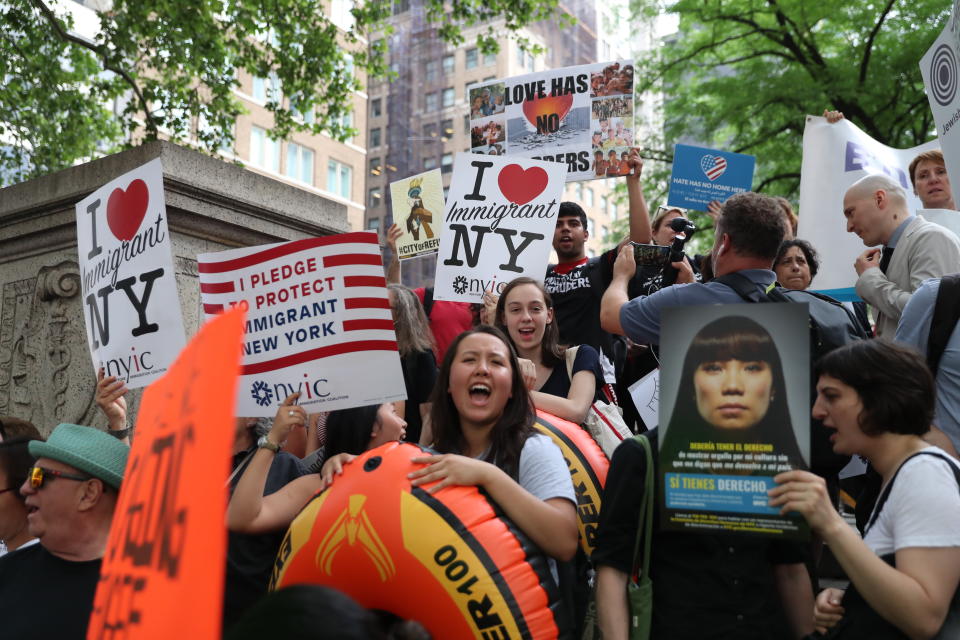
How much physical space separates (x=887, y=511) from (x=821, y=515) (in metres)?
0.29

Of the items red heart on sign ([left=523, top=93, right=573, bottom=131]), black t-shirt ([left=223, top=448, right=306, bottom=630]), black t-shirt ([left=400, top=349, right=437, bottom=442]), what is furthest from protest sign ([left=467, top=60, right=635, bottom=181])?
black t-shirt ([left=223, top=448, right=306, bottom=630])

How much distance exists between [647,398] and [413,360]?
1318 mm

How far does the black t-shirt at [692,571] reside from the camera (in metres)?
2.91

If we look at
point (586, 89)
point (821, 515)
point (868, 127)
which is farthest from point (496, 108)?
point (868, 127)

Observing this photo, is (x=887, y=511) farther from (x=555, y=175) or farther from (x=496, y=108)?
(x=496, y=108)

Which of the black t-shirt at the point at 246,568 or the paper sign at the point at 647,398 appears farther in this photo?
the paper sign at the point at 647,398

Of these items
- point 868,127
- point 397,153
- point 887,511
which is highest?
point 397,153

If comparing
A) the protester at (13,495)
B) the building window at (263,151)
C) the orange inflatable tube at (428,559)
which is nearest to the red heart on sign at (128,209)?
the protester at (13,495)

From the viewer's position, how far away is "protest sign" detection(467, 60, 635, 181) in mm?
7328

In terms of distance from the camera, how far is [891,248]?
455 centimetres

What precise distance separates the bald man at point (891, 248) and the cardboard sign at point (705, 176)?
3106 millimetres

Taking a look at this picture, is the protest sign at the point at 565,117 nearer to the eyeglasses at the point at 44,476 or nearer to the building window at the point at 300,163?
the eyeglasses at the point at 44,476

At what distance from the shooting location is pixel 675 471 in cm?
266

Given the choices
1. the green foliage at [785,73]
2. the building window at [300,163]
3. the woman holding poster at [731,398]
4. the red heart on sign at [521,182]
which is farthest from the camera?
the building window at [300,163]
